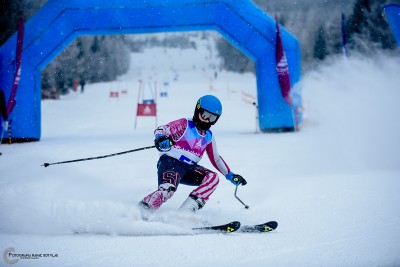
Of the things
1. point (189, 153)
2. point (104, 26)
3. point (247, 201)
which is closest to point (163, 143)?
point (189, 153)

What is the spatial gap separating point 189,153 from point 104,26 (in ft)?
22.9

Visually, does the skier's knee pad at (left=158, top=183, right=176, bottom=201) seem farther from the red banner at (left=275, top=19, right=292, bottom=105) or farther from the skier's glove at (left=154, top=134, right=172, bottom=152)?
the red banner at (left=275, top=19, right=292, bottom=105)

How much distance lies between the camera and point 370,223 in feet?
9.19

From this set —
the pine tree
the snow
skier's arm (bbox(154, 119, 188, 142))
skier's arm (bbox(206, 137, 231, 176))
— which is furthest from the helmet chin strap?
the pine tree

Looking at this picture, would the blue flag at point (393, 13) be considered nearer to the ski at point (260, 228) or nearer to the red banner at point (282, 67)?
the red banner at point (282, 67)

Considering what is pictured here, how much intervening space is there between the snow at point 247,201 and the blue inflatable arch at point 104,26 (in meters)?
1.88

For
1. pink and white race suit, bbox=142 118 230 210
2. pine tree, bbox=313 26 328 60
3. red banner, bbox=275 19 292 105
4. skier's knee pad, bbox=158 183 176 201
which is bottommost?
skier's knee pad, bbox=158 183 176 201

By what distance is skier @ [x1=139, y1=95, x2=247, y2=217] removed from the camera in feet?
10.1

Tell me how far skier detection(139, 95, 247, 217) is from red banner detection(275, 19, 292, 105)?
254 inches

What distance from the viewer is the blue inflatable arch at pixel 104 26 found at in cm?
865

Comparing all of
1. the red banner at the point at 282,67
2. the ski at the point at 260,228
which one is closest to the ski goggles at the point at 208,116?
the ski at the point at 260,228

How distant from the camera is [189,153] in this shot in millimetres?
3322

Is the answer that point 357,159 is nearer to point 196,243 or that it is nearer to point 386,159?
point 386,159

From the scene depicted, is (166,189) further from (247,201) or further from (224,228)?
(247,201)
